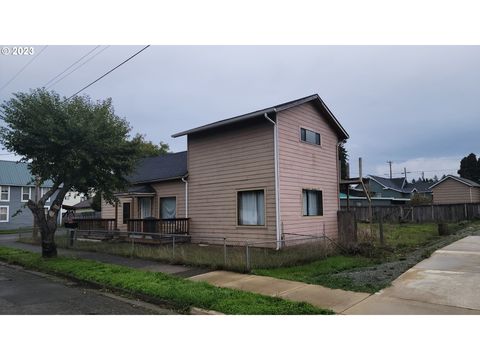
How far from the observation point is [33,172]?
12.5 meters

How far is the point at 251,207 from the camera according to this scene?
13.7m

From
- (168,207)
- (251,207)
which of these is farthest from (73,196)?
(251,207)

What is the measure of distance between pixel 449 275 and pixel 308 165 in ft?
24.0

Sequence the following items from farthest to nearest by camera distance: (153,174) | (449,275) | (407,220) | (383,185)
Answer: (383,185) < (407,220) < (153,174) < (449,275)

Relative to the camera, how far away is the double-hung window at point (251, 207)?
525 inches

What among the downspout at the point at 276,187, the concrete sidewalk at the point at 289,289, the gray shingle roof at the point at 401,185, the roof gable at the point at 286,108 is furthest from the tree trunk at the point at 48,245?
the gray shingle roof at the point at 401,185

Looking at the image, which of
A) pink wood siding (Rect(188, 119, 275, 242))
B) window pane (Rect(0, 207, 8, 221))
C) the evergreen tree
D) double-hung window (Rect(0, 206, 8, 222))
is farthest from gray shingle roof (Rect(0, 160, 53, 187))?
the evergreen tree

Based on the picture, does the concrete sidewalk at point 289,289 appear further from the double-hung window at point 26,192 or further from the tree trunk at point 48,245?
the double-hung window at point 26,192

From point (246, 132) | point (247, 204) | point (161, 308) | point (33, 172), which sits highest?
point (246, 132)

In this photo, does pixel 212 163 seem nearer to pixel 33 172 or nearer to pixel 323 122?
pixel 323 122

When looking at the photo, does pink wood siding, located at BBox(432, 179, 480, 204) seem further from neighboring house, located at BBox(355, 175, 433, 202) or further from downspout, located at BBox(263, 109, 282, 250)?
downspout, located at BBox(263, 109, 282, 250)

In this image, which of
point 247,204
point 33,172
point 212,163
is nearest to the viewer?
point 33,172

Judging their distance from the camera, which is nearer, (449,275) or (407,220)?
(449,275)
